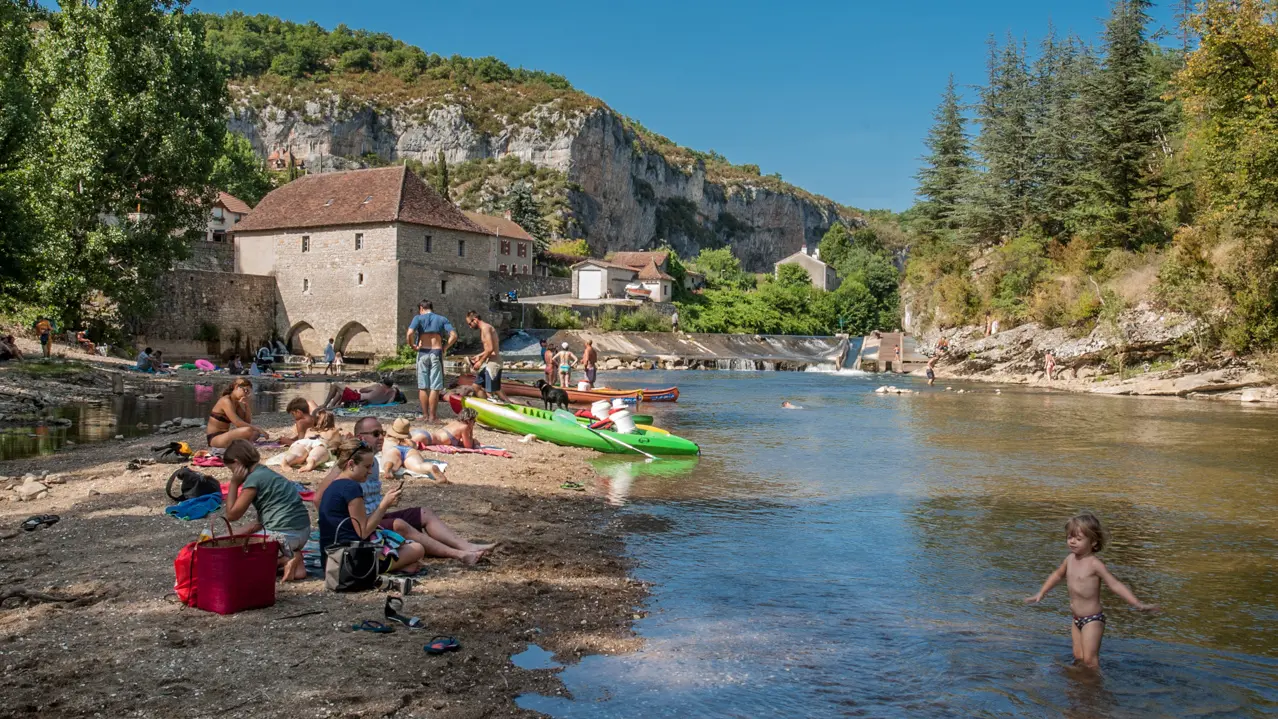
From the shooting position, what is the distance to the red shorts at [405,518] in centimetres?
791

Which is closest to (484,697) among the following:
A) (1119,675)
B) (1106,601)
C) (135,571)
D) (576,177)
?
(135,571)

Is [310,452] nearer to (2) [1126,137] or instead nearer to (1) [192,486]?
(1) [192,486]

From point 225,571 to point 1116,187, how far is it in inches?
1679

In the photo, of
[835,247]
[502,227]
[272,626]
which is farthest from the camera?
[835,247]

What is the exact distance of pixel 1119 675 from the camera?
6.26 metres

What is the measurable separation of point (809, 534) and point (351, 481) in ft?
17.7

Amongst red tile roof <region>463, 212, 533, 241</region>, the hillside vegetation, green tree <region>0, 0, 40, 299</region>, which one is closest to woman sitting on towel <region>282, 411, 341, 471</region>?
green tree <region>0, 0, 40, 299</region>

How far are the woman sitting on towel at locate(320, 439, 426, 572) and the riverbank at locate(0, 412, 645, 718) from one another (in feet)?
1.00

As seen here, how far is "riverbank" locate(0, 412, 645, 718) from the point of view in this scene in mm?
5047

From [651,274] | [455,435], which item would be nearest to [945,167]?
[651,274]

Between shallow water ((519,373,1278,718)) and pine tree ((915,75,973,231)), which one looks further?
pine tree ((915,75,973,231))

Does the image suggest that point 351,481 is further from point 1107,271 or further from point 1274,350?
point 1107,271

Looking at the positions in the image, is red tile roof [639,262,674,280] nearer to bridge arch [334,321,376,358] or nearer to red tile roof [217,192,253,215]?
red tile roof [217,192,253,215]

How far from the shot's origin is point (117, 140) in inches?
1168
